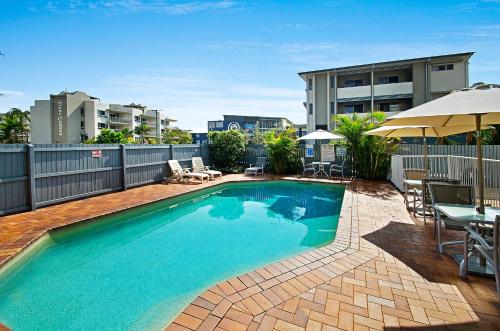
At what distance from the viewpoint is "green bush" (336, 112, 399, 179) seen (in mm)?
11258

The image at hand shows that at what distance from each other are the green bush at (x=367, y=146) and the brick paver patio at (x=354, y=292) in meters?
7.39

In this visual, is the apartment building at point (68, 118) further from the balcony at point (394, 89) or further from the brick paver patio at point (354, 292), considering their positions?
the brick paver patio at point (354, 292)

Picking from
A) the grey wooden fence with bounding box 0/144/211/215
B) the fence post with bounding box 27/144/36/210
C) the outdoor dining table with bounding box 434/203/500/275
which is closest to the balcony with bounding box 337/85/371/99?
the grey wooden fence with bounding box 0/144/211/215

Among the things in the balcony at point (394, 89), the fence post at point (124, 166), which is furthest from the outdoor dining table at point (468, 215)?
the balcony at point (394, 89)

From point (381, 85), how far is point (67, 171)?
76.9ft

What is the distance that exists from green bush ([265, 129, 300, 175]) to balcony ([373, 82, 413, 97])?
1301 centimetres

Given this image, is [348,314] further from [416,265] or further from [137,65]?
[137,65]

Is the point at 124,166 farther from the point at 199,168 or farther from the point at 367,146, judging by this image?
the point at 367,146

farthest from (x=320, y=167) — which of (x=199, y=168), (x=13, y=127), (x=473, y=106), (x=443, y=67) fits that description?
(x=13, y=127)

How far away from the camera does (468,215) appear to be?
10.7 feet

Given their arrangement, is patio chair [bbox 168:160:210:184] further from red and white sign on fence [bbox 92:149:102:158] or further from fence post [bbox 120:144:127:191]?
red and white sign on fence [bbox 92:149:102:158]

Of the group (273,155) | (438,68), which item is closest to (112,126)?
(273,155)

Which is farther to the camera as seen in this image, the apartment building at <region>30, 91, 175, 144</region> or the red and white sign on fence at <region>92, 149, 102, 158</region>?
the apartment building at <region>30, 91, 175, 144</region>

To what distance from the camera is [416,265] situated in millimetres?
3357
